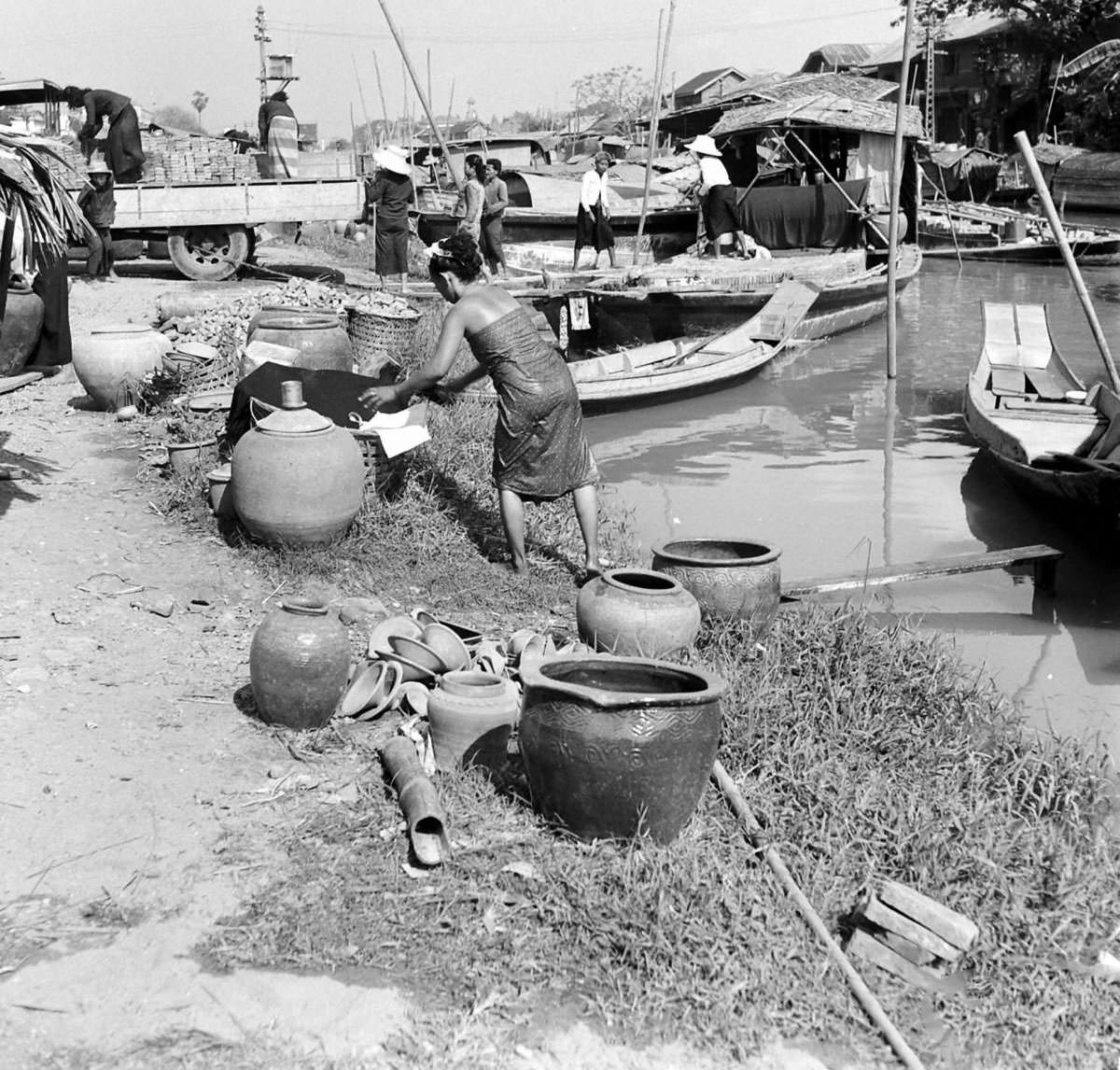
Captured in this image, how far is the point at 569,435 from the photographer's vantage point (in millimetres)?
5766

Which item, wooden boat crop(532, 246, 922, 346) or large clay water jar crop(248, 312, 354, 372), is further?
wooden boat crop(532, 246, 922, 346)

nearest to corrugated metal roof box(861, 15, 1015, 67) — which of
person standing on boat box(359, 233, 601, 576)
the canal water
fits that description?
the canal water

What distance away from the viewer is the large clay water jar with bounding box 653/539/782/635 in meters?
5.00

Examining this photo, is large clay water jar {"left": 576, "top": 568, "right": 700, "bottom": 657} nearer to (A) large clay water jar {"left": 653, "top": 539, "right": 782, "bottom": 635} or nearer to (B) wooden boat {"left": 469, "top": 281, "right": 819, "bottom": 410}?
(A) large clay water jar {"left": 653, "top": 539, "right": 782, "bottom": 635}

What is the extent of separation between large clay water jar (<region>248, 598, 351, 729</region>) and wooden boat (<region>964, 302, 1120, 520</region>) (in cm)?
439

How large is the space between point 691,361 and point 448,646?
8.05 m

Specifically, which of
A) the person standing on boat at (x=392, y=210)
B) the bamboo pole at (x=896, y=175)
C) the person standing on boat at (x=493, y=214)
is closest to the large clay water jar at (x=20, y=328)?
the person standing on boat at (x=392, y=210)

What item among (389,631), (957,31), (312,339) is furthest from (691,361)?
(957,31)

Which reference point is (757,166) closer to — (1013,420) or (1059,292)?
(1059,292)

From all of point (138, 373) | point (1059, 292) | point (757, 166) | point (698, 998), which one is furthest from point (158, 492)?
point (1059, 292)

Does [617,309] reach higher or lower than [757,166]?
lower

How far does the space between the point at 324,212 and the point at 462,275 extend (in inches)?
363

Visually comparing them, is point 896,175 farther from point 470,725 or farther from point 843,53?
point 843,53

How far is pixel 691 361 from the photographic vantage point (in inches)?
477
